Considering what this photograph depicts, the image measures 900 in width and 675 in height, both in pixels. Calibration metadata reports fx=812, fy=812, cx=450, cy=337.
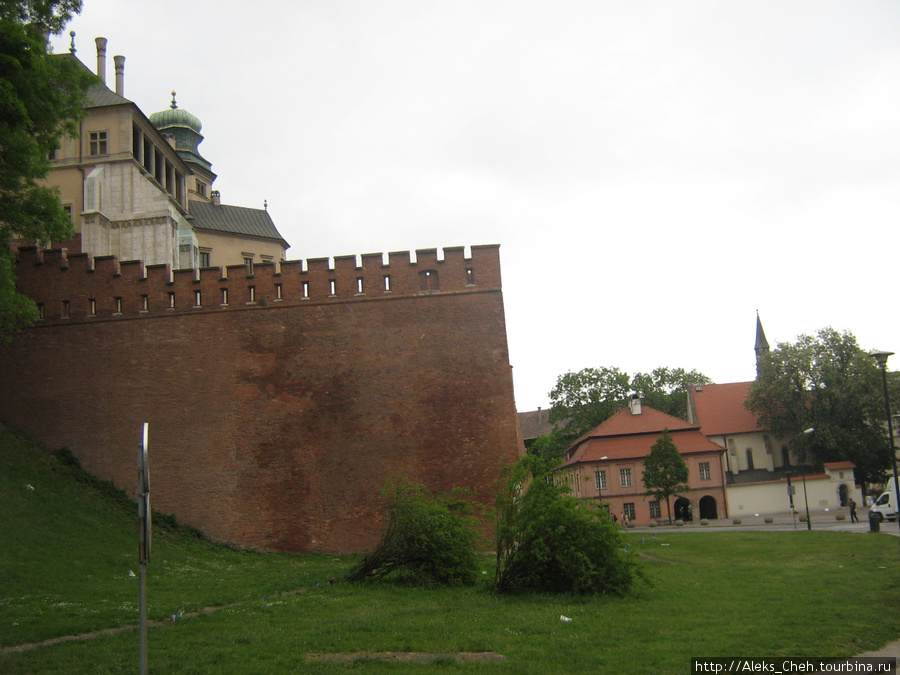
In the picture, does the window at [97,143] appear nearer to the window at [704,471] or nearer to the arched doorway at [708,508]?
the window at [704,471]

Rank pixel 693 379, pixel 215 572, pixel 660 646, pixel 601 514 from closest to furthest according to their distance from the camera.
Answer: pixel 660 646 < pixel 601 514 < pixel 215 572 < pixel 693 379

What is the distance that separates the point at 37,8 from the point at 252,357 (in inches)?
467

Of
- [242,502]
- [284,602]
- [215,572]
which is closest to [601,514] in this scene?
[284,602]

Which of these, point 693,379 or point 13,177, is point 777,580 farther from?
point 693,379

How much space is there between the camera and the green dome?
53.7 metres

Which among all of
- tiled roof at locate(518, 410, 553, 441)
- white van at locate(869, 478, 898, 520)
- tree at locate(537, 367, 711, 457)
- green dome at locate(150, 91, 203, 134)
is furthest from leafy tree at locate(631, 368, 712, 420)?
green dome at locate(150, 91, 203, 134)

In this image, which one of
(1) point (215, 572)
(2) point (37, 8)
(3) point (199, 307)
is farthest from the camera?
(3) point (199, 307)

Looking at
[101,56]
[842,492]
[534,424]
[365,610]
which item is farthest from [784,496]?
[365,610]

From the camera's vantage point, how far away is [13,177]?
54.2 ft

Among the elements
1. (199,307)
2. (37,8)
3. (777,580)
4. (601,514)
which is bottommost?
(777,580)

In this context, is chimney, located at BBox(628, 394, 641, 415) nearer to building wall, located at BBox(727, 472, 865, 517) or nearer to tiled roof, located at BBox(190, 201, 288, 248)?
building wall, located at BBox(727, 472, 865, 517)

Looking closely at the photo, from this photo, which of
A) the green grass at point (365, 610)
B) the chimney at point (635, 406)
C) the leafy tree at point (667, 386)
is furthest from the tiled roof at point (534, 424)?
the green grass at point (365, 610)

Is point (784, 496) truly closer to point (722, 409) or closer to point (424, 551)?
point (722, 409)

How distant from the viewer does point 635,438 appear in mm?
57406
